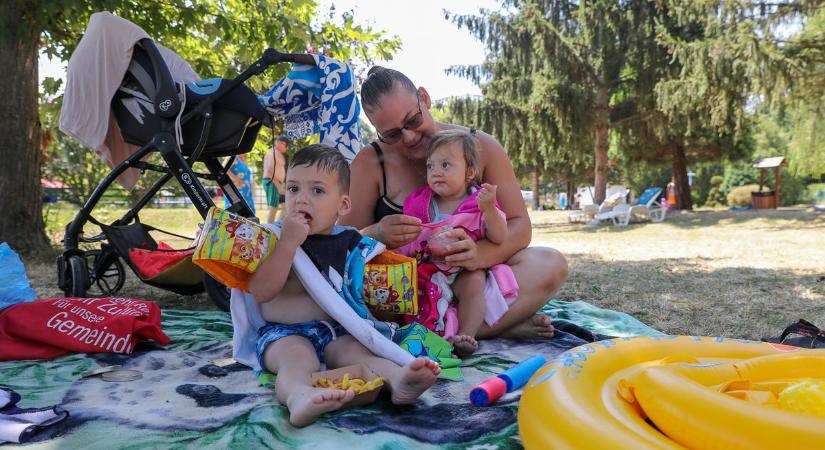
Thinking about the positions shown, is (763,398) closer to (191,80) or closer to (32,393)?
(32,393)

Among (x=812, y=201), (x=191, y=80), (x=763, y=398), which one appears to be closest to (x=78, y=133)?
(x=191, y=80)

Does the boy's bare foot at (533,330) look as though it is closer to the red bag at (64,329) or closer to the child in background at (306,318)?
the child in background at (306,318)

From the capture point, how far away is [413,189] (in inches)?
103

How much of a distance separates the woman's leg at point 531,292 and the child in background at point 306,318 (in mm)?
793

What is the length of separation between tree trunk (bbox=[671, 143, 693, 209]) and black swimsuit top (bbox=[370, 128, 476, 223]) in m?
16.5

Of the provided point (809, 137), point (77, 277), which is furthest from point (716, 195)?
point (77, 277)

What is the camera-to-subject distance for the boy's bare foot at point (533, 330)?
250cm

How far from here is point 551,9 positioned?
14.0 metres

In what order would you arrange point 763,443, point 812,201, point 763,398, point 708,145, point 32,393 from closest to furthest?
point 763,443, point 763,398, point 32,393, point 708,145, point 812,201

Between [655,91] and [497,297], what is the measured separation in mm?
12582

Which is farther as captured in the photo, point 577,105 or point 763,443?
point 577,105

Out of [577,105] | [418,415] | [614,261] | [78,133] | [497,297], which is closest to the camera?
[418,415]

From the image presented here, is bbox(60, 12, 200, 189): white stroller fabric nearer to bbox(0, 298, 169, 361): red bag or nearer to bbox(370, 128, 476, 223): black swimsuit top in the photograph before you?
bbox(0, 298, 169, 361): red bag

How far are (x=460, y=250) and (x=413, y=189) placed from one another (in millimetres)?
503
